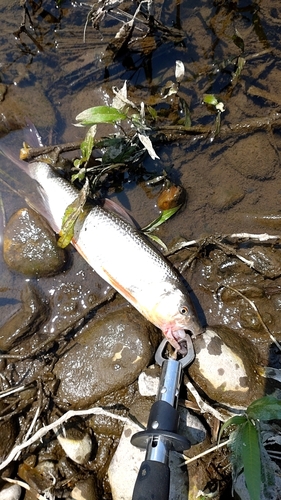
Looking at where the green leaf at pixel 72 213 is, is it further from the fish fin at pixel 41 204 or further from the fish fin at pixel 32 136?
the fish fin at pixel 32 136

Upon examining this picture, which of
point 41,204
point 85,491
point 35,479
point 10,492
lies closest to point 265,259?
point 41,204

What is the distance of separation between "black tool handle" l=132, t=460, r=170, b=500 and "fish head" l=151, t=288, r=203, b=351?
4.67ft

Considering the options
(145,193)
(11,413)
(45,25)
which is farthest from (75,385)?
(45,25)

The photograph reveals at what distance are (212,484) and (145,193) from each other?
10.2ft

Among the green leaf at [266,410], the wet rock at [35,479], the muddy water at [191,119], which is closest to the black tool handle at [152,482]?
the green leaf at [266,410]

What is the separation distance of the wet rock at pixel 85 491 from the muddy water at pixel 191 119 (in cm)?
15

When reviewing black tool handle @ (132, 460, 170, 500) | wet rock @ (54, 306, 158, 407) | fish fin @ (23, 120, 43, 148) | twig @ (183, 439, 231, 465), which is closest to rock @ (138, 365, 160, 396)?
wet rock @ (54, 306, 158, 407)

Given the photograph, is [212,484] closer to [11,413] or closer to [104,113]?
[11,413]

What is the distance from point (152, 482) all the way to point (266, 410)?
39.6 inches

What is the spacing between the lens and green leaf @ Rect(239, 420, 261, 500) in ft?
8.70

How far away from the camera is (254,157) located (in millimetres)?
4762

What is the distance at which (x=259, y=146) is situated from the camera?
4.77m

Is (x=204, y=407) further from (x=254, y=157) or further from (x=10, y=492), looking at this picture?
(x=254, y=157)

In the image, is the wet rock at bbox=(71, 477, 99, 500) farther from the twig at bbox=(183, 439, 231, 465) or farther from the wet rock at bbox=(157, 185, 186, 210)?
the wet rock at bbox=(157, 185, 186, 210)
